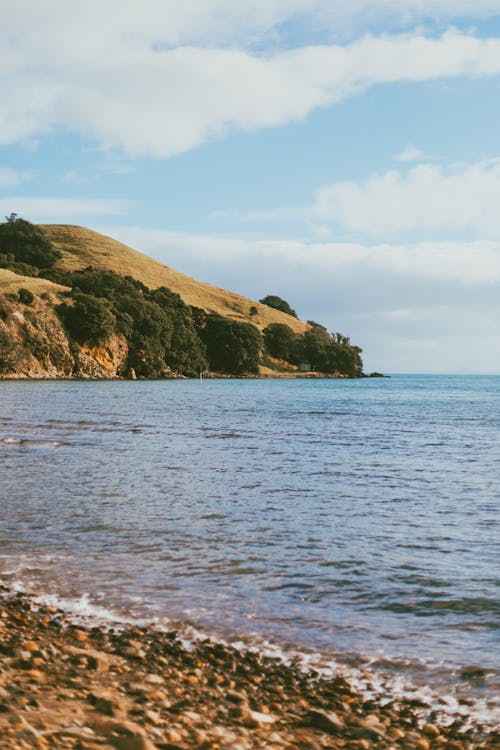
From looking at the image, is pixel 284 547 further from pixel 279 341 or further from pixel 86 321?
pixel 279 341

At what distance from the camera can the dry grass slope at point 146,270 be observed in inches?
6672

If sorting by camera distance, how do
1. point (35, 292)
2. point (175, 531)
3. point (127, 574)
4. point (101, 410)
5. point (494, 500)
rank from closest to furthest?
point (127, 574), point (175, 531), point (494, 500), point (101, 410), point (35, 292)

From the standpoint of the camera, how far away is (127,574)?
9.46 meters

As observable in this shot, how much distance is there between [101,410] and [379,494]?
31.0 m

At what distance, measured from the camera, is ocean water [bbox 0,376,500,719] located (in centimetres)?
736

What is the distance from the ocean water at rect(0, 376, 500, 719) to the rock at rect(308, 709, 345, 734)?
1.15 meters

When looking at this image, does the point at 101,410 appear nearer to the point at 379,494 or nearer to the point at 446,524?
the point at 379,494

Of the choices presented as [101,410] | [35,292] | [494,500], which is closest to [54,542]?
[494,500]

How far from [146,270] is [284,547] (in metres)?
175

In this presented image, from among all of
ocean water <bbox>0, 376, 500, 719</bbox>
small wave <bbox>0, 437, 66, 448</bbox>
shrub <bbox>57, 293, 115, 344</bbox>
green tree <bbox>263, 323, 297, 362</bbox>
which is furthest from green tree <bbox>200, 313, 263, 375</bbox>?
ocean water <bbox>0, 376, 500, 719</bbox>

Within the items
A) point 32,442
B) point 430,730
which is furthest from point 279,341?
point 430,730

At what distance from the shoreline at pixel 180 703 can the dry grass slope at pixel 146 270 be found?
521ft

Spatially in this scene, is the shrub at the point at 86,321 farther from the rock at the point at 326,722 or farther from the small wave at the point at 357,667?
the rock at the point at 326,722

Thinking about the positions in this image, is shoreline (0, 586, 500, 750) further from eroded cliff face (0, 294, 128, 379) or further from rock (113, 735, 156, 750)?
eroded cliff face (0, 294, 128, 379)
